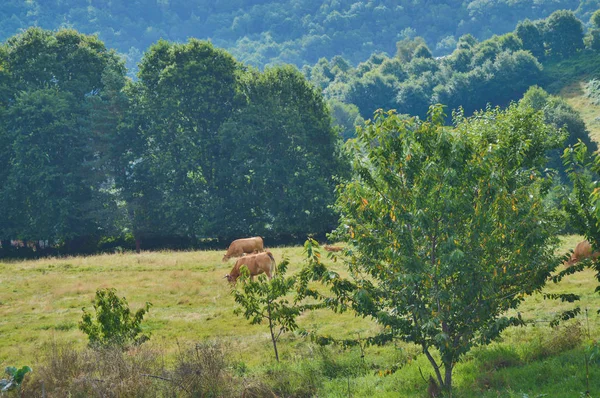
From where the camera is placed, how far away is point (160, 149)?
2221 inches

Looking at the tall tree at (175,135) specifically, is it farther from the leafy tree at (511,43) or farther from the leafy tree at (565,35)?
the leafy tree at (565,35)

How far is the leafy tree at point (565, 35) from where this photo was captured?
136 metres

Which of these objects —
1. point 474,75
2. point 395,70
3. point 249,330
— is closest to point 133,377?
point 249,330

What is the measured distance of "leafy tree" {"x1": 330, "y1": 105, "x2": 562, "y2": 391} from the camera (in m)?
14.1

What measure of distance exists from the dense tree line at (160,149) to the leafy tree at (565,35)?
99009mm

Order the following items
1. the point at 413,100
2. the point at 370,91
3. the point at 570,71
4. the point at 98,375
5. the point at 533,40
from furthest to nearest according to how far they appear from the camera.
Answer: the point at 370,91 → the point at 413,100 → the point at 533,40 → the point at 570,71 → the point at 98,375

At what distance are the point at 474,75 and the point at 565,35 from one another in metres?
26.1

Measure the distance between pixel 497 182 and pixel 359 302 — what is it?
414 cm

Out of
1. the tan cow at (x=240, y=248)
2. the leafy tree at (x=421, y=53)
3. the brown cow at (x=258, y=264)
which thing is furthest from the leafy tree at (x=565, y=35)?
the brown cow at (x=258, y=264)

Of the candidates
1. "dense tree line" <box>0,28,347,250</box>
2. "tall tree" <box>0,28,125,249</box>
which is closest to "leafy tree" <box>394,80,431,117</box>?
"dense tree line" <box>0,28,347,250</box>

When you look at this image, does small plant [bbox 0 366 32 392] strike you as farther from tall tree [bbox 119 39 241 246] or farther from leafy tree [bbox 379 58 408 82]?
leafy tree [bbox 379 58 408 82]

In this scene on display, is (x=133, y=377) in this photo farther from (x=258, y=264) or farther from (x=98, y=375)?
(x=258, y=264)

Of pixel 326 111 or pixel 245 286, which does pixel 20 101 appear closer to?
pixel 326 111

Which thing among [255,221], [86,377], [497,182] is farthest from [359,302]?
[255,221]
